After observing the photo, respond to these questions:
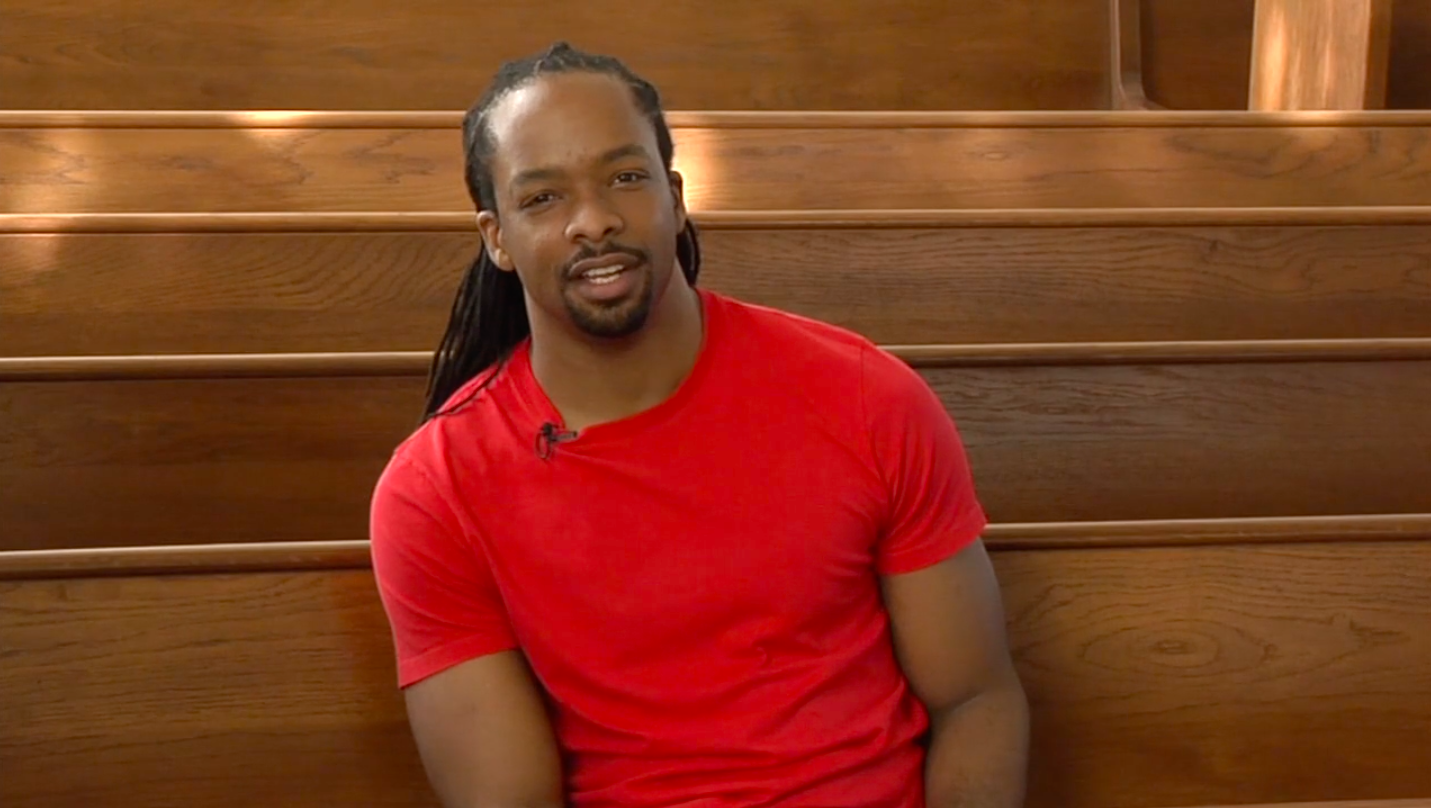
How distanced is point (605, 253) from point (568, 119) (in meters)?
0.06

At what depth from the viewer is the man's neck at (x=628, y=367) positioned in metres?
0.73

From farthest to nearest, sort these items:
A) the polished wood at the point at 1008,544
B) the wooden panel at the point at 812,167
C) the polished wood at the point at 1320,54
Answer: the polished wood at the point at 1320,54 → the wooden panel at the point at 812,167 → the polished wood at the point at 1008,544

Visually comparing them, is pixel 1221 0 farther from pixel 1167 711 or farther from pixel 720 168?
pixel 1167 711

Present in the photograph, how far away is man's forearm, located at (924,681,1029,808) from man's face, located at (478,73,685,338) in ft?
0.72

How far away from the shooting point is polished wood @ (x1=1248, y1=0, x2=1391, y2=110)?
1.57 meters

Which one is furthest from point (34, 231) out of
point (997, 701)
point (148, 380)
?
point (997, 701)

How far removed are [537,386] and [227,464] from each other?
12.8 inches

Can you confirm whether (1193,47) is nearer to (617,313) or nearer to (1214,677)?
(1214,677)

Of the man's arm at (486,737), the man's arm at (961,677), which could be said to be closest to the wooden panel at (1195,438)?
the man's arm at (961,677)

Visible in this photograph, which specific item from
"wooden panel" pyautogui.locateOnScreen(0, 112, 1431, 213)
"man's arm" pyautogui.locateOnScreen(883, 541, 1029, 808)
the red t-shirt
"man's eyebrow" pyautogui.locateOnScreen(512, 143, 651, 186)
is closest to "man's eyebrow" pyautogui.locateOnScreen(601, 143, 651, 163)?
"man's eyebrow" pyautogui.locateOnScreen(512, 143, 651, 186)

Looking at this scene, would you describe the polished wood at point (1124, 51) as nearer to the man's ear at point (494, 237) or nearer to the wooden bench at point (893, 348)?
the wooden bench at point (893, 348)

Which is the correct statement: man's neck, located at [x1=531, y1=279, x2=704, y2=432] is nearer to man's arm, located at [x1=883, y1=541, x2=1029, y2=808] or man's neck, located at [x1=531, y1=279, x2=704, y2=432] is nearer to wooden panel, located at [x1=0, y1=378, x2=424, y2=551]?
man's arm, located at [x1=883, y1=541, x2=1029, y2=808]

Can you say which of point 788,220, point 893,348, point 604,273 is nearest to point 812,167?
point 788,220

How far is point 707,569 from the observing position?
0.70 metres
